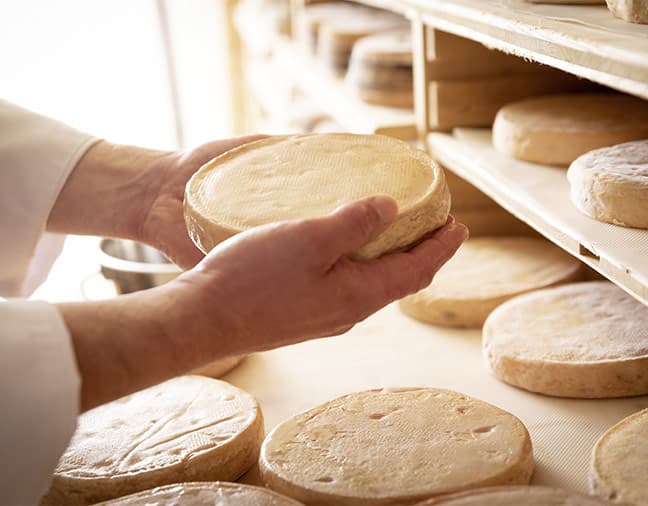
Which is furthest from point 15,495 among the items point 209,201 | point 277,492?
A: point 209,201

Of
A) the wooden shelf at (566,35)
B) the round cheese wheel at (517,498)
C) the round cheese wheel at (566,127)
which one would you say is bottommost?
the round cheese wheel at (517,498)

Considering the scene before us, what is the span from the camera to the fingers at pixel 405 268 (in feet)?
3.41

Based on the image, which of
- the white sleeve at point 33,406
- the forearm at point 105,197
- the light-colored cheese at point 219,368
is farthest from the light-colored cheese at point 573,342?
the white sleeve at point 33,406

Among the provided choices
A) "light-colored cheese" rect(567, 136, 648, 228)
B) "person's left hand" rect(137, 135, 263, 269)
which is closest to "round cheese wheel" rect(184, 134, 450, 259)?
"person's left hand" rect(137, 135, 263, 269)

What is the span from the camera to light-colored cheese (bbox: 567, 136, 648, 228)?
1233 millimetres

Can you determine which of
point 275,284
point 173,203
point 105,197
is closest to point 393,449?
point 275,284

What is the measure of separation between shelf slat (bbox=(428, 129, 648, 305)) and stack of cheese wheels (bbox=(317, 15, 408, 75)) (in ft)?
2.75

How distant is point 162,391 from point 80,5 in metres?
3.69

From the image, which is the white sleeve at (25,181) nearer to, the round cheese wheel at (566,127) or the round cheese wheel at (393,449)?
the round cheese wheel at (393,449)

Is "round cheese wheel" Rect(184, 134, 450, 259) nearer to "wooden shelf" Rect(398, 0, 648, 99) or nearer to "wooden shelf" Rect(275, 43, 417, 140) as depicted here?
"wooden shelf" Rect(398, 0, 648, 99)

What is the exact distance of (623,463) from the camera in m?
1.08

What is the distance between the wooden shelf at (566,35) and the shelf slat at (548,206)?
246 millimetres

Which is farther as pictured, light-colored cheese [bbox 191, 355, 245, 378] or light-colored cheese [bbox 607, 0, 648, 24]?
light-colored cheese [bbox 191, 355, 245, 378]

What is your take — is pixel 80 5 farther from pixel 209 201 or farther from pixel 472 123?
pixel 209 201
